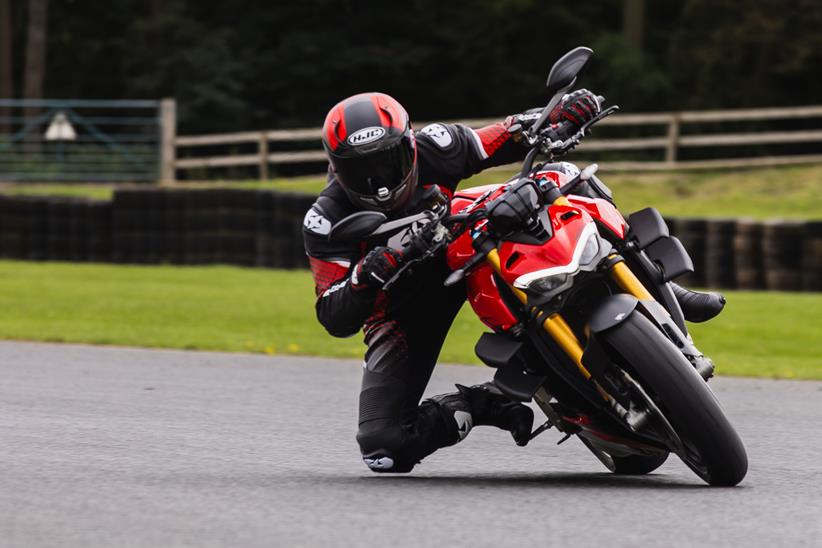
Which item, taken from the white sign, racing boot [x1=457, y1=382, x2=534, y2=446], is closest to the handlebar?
racing boot [x1=457, y1=382, x2=534, y2=446]

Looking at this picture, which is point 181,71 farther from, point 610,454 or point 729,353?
point 610,454

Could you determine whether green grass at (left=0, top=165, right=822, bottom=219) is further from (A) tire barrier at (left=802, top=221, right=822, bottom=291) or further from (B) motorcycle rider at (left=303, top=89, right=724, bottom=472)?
(B) motorcycle rider at (left=303, top=89, right=724, bottom=472)

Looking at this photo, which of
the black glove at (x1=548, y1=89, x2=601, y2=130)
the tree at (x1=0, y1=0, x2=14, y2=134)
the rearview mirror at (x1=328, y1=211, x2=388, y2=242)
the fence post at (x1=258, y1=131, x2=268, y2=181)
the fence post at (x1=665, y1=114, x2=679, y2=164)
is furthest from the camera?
the tree at (x1=0, y1=0, x2=14, y2=134)

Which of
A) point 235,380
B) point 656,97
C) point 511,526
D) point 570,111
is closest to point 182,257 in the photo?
point 235,380

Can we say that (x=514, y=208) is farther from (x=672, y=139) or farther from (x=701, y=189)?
(x=672, y=139)

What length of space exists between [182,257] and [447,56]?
23610 mm

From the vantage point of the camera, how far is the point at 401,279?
18.6ft

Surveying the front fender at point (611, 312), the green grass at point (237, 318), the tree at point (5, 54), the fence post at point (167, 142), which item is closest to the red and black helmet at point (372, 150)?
the front fender at point (611, 312)

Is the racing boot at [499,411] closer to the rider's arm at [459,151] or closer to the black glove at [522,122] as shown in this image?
the rider's arm at [459,151]

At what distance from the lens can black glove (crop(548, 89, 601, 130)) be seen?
18.0 feet

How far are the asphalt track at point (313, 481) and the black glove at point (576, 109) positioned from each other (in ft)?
4.38

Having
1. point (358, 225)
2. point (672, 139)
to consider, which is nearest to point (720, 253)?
point (358, 225)

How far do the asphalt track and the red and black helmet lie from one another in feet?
3.47

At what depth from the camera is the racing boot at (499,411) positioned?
5555 millimetres
